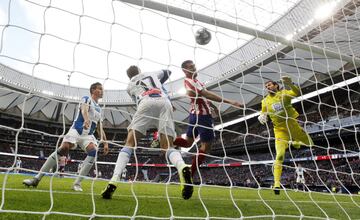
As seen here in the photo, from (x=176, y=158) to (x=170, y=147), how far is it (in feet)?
0.76

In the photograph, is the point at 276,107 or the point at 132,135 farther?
the point at 276,107

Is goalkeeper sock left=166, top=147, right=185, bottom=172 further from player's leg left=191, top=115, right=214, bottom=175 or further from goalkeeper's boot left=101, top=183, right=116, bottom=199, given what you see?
player's leg left=191, top=115, right=214, bottom=175

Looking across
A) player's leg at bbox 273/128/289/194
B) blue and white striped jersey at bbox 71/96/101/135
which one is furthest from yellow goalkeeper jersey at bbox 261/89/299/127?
blue and white striped jersey at bbox 71/96/101/135

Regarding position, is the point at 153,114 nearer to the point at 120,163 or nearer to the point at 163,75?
the point at 163,75

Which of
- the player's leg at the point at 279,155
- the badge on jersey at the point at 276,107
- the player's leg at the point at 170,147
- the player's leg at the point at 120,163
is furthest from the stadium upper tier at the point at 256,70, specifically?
the player's leg at the point at 279,155

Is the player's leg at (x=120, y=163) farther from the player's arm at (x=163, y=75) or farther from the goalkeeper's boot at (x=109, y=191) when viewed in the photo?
the player's arm at (x=163, y=75)

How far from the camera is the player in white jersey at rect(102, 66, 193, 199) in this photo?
313 centimetres

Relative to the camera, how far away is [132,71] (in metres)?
3.61

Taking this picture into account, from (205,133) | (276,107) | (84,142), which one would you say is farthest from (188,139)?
(276,107)

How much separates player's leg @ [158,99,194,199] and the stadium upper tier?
1.34 ft

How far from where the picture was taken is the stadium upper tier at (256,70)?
5.42 meters

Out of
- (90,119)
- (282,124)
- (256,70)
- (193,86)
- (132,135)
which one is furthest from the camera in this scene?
(256,70)

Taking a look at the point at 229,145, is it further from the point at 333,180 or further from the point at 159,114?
the point at 159,114

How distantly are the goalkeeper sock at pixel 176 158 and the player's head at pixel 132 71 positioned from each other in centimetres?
93
